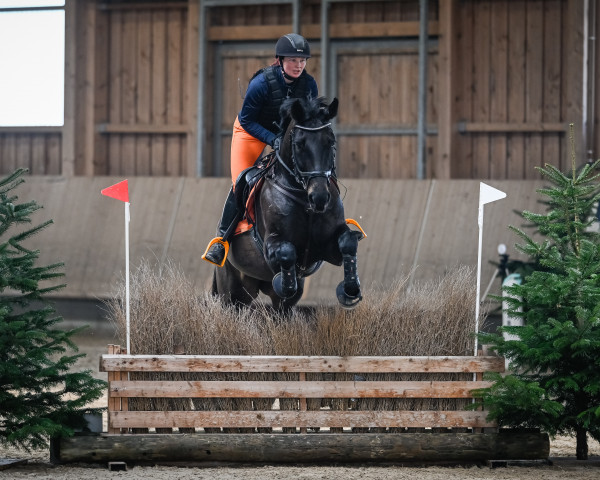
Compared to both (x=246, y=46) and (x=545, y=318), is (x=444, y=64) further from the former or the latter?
(x=545, y=318)

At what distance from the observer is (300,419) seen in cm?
519

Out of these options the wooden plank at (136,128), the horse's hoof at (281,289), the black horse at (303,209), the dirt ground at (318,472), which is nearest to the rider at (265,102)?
the black horse at (303,209)

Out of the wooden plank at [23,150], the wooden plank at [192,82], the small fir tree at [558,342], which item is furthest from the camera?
the wooden plank at [23,150]

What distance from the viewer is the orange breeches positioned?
19.8ft

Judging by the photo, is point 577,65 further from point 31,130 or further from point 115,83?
point 31,130

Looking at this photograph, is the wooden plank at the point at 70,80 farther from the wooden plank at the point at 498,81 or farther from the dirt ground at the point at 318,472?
the dirt ground at the point at 318,472

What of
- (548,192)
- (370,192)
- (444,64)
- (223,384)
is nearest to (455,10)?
(444,64)

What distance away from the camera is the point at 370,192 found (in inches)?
441

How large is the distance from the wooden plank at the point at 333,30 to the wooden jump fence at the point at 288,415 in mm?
7154

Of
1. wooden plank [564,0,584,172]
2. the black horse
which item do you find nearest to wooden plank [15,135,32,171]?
wooden plank [564,0,584,172]

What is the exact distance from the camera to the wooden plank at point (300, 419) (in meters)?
5.20

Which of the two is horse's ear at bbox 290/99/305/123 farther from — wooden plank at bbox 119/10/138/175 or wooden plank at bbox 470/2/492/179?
wooden plank at bbox 119/10/138/175

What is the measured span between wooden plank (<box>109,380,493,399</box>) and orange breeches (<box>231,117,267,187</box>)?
1370 mm

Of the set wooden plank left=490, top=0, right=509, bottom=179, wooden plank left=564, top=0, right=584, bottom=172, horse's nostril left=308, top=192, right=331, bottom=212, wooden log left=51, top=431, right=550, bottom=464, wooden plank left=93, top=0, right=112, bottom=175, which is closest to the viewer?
horse's nostril left=308, top=192, right=331, bottom=212
